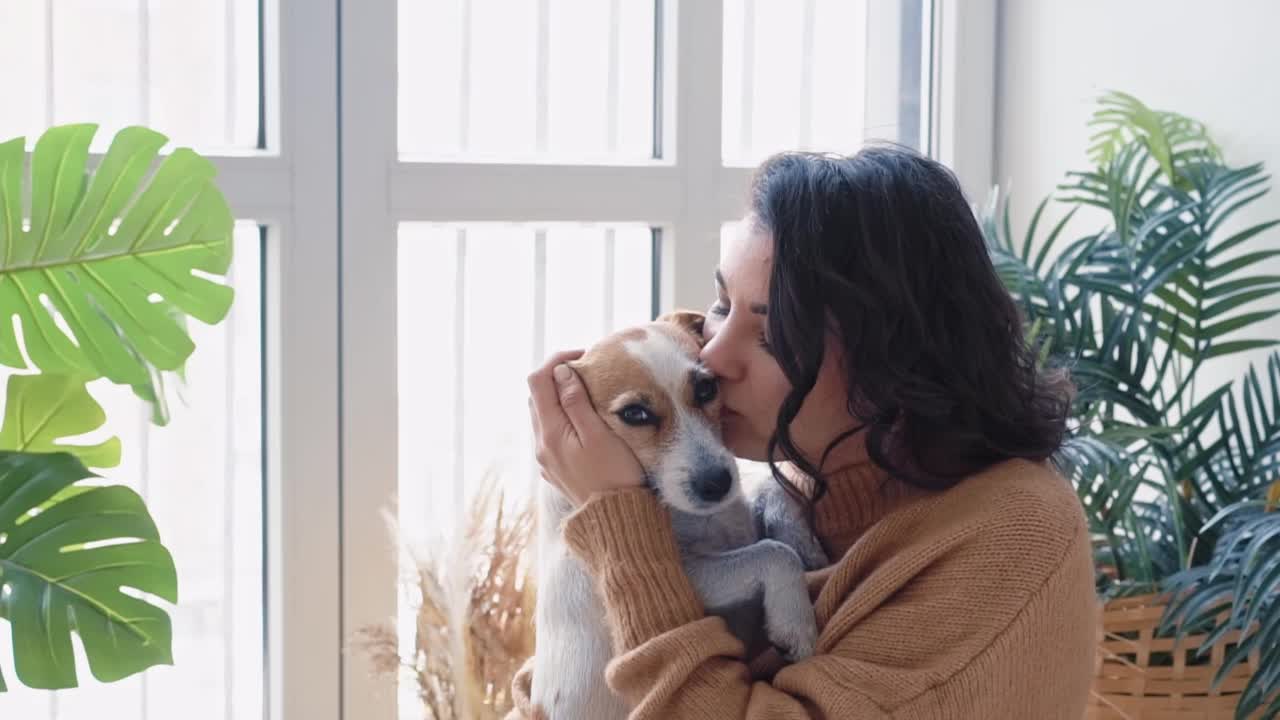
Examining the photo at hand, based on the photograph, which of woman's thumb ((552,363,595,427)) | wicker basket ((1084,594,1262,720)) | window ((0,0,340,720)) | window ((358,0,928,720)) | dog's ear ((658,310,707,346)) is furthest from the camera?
window ((358,0,928,720))

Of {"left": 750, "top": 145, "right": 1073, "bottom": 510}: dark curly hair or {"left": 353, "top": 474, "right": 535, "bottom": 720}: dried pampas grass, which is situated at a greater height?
{"left": 750, "top": 145, "right": 1073, "bottom": 510}: dark curly hair

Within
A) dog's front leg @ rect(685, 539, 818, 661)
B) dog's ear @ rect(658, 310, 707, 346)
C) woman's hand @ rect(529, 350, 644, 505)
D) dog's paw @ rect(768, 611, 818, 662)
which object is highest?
dog's ear @ rect(658, 310, 707, 346)

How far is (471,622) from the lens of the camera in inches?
83.4

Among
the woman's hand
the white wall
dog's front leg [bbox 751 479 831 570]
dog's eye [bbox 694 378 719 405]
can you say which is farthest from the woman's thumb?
the white wall

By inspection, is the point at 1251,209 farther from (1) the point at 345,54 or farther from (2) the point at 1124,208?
(1) the point at 345,54

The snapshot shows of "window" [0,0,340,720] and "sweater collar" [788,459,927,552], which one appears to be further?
"window" [0,0,340,720]

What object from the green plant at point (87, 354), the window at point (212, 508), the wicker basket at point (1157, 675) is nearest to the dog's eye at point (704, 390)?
the green plant at point (87, 354)

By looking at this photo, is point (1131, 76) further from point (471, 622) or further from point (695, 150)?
point (471, 622)

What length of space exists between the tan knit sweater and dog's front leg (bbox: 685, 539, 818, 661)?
0.03 m

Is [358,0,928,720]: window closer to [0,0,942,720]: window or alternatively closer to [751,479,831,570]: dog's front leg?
[0,0,942,720]: window

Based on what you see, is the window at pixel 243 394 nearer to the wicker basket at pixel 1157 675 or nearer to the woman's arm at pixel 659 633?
the woman's arm at pixel 659 633

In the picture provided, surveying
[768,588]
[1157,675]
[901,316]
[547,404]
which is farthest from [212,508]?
[1157,675]

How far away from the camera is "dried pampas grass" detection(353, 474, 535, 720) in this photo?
2113mm

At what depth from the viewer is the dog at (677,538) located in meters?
1.44
